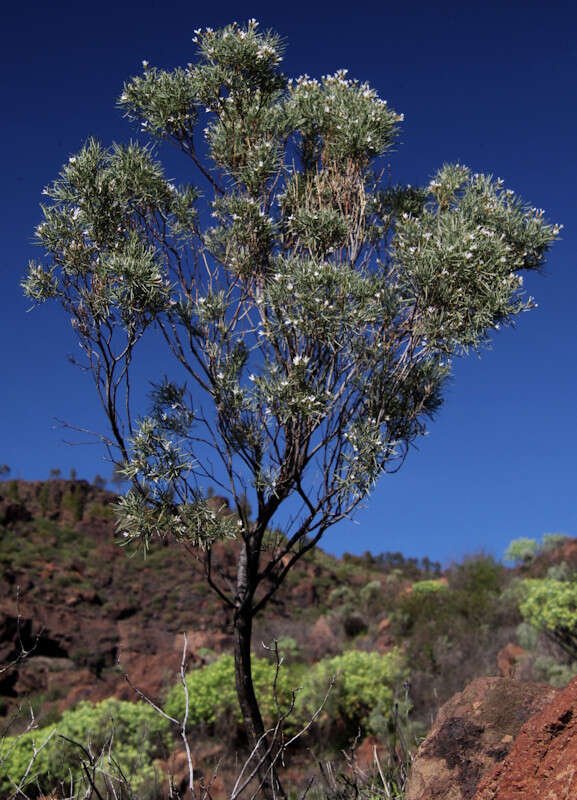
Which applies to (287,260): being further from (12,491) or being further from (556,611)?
(12,491)

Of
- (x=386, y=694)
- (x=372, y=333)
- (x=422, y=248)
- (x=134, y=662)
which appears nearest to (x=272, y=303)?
(x=372, y=333)

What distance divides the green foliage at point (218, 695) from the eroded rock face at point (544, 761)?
1246cm

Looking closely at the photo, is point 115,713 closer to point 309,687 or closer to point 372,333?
point 309,687

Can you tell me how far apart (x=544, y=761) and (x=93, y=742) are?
37.2 feet

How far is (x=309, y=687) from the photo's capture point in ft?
51.1

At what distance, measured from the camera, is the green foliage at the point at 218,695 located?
14.7 metres

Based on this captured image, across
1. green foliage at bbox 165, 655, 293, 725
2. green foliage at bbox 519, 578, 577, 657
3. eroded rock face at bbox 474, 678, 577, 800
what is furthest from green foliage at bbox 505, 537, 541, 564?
eroded rock face at bbox 474, 678, 577, 800

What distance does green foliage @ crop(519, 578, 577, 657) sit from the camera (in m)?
16.4

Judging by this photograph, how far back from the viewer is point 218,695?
14.8 meters

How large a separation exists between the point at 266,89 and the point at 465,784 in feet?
24.1

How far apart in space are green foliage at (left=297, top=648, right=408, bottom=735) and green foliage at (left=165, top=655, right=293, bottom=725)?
2.02ft

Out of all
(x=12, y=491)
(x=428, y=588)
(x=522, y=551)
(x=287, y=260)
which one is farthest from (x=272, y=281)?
(x=12, y=491)

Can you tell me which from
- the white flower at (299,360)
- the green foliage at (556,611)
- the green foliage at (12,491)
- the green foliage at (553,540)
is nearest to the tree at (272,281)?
the white flower at (299,360)

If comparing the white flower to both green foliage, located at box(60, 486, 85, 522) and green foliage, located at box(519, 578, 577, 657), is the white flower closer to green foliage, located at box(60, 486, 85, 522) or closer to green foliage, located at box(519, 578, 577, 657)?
green foliage, located at box(519, 578, 577, 657)
